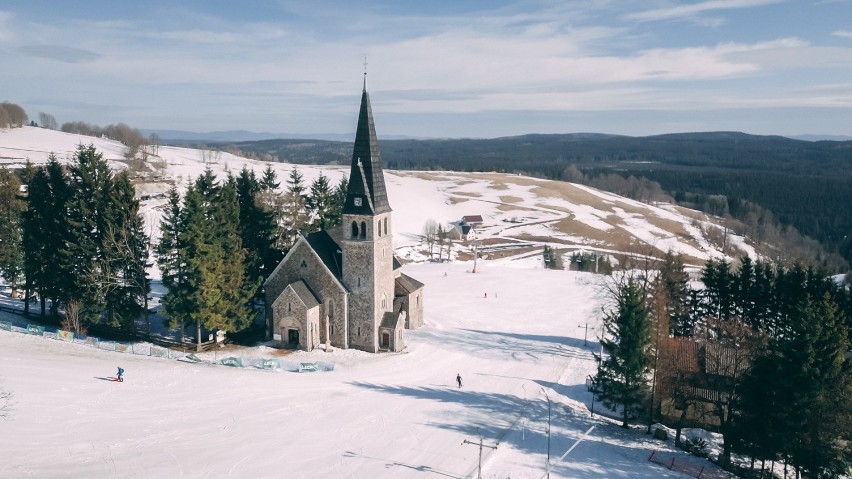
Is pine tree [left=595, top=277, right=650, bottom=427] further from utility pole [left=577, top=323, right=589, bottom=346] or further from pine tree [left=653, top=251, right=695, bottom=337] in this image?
utility pole [left=577, top=323, right=589, bottom=346]

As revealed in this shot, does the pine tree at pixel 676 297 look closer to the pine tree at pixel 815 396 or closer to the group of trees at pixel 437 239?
the pine tree at pixel 815 396

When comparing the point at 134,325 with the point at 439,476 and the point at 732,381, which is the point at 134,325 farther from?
the point at 732,381

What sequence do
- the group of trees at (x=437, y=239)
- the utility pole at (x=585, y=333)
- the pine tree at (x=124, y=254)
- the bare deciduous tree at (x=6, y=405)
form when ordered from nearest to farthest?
1. the bare deciduous tree at (x=6, y=405)
2. the pine tree at (x=124, y=254)
3. the utility pole at (x=585, y=333)
4. the group of trees at (x=437, y=239)

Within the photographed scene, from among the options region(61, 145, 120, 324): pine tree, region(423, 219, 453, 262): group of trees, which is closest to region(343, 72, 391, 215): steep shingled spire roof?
region(61, 145, 120, 324): pine tree

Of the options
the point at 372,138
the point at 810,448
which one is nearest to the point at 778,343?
the point at 810,448

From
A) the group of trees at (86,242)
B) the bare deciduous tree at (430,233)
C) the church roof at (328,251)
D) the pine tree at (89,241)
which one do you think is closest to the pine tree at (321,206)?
the church roof at (328,251)

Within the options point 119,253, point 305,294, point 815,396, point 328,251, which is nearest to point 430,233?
point 328,251
